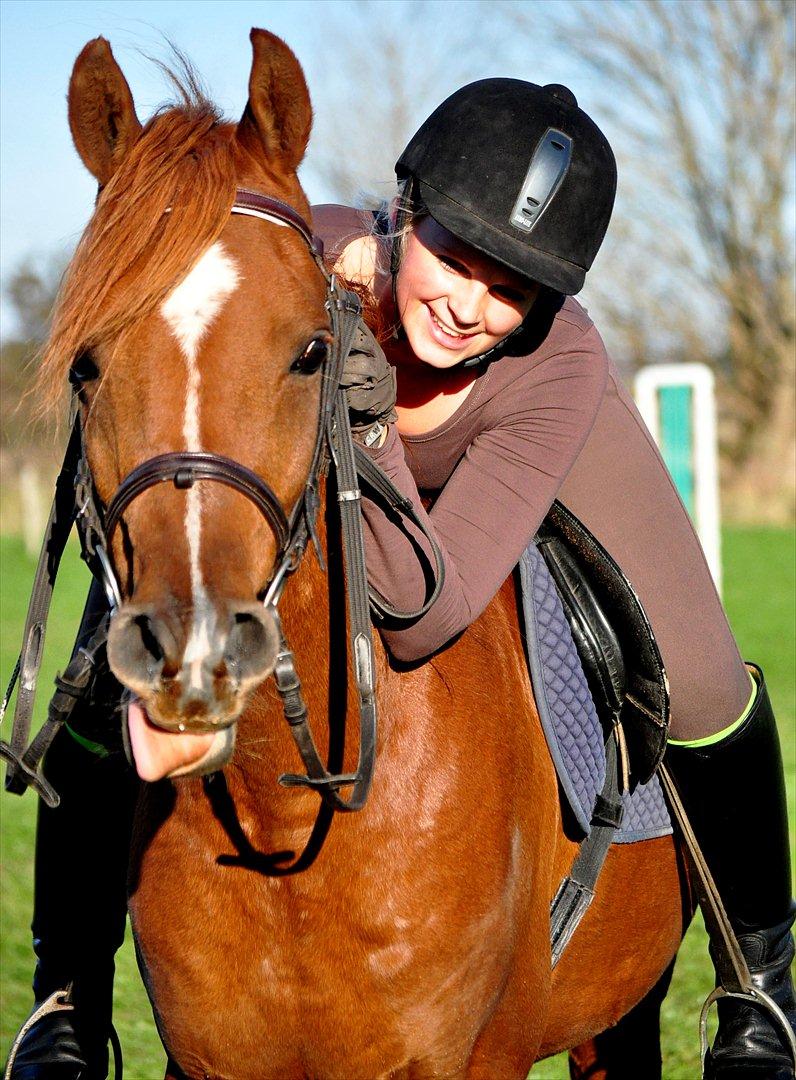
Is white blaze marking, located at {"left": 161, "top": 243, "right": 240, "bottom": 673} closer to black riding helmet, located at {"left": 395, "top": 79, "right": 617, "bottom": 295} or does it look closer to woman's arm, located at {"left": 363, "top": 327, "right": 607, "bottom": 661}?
woman's arm, located at {"left": 363, "top": 327, "right": 607, "bottom": 661}

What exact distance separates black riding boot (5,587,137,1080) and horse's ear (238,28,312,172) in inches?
49.7

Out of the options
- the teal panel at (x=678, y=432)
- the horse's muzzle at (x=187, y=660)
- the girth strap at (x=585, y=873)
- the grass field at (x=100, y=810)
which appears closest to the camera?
the horse's muzzle at (x=187, y=660)

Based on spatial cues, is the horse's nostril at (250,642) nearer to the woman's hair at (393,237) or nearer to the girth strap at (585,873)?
the woman's hair at (393,237)

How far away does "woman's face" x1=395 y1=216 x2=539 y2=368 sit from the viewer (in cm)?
256

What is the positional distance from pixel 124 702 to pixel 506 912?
0.84 meters

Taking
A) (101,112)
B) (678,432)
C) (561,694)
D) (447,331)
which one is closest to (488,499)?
(447,331)

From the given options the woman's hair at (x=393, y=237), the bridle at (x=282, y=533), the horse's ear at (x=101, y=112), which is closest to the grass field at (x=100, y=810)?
the bridle at (x=282, y=533)

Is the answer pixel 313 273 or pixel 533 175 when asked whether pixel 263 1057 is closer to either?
pixel 313 273

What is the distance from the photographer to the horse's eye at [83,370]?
204cm

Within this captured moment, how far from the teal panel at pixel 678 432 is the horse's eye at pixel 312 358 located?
9.57 meters

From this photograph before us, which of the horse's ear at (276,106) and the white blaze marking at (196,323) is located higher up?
the horse's ear at (276,106)

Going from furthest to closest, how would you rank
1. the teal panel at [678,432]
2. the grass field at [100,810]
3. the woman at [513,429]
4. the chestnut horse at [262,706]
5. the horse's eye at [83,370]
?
the teal panel at [678,432], the grass field at [100,810], the woman at [513,429], the horse's eye at [83,370], the chestnut horse at [262,706]

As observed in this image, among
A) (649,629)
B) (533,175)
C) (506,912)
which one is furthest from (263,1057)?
(533,175)

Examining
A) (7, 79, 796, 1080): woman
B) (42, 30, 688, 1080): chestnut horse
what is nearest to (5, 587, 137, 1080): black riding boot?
(7, 79, 796, 1080): woman
